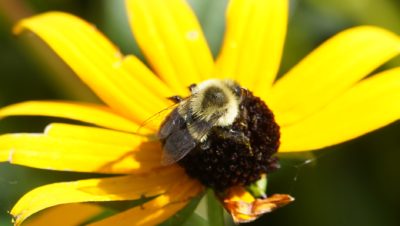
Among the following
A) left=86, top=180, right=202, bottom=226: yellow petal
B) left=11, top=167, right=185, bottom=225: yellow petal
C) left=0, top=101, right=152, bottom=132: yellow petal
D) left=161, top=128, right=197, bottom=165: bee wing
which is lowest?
left=86, top=180, right=202, bottom=226: yellow petal

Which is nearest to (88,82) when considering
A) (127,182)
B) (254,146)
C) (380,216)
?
(127,182)

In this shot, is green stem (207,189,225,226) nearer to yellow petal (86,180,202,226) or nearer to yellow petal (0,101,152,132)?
yellow petal (86,180,202,226)

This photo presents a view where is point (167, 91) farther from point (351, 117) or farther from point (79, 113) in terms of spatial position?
point (351, 117)

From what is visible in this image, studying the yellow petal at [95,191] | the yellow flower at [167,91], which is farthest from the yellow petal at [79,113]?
the yellow petal at [95,191]

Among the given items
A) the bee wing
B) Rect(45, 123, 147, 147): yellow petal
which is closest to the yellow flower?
Rect(45, 123, 147, 147): yellow petal

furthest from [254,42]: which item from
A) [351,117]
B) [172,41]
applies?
[351,117]

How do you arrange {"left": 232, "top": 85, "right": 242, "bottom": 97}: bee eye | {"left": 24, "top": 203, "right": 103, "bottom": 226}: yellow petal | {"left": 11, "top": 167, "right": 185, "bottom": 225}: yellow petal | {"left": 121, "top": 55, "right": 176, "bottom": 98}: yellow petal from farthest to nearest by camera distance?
{"left": 121, "top": 55, "right": 176, "bottom": 98}: yellow petal
{"left": 24, "top": 203, "right": 103, "bottom": 226}: yellow petal
{"left": 232, "top": 85, "right": 242, "bottom": 97}: bee eye
{"left": 11, "top": 167, "right": 185, "bottom": 225}: yellow petal

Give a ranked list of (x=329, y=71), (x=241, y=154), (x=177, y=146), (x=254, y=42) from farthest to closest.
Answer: (x=254, y=42) → (x=329, y=71) → (x=241, y=154) → (x=177, y=146)
